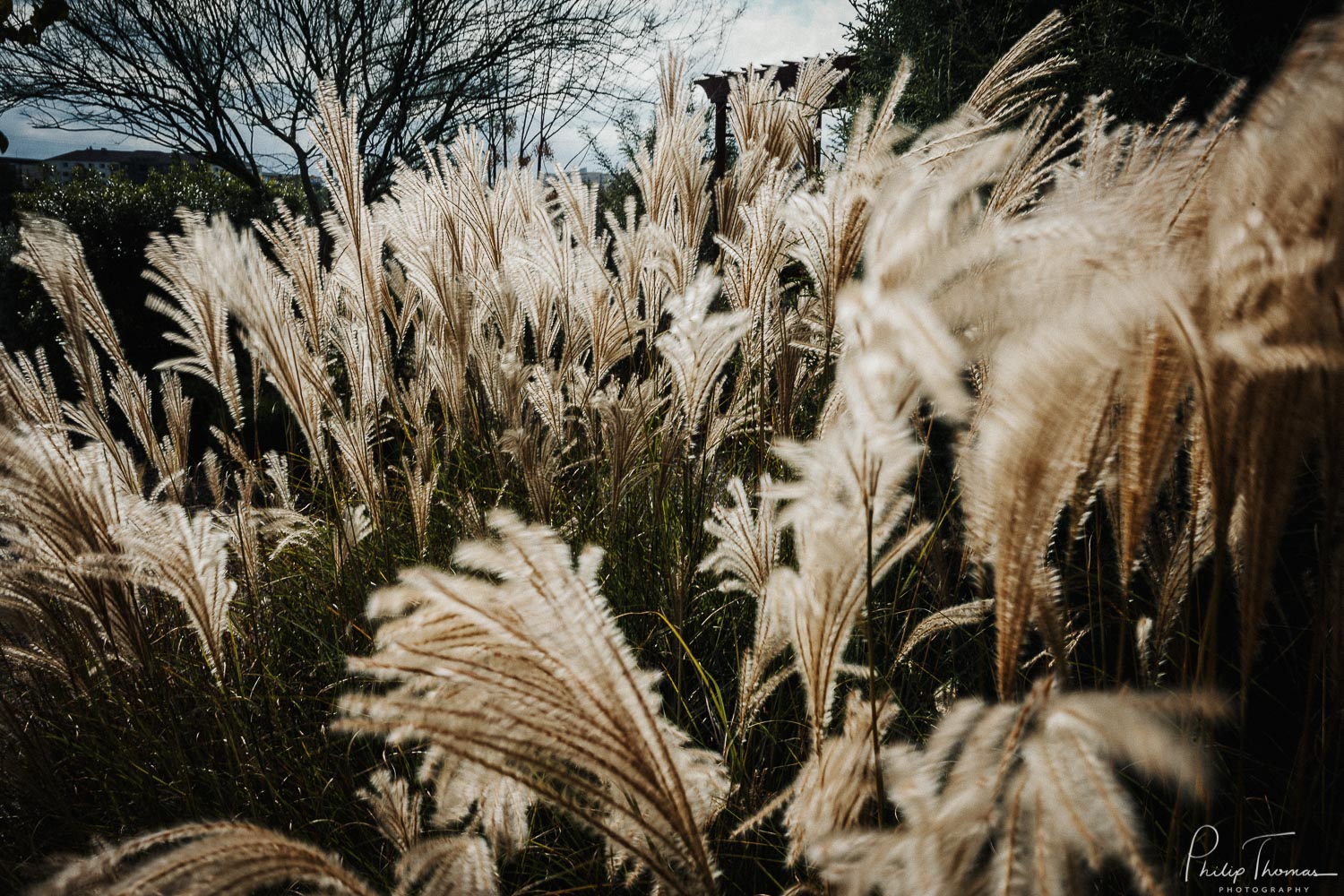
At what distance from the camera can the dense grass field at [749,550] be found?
2.07 feet

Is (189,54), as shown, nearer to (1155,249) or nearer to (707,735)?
(707,735)

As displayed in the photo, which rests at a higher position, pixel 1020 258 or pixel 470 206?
pixel 470 206

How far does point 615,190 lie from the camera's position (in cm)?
1105

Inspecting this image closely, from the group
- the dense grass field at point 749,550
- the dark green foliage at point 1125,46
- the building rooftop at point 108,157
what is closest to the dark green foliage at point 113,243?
the dense grass field at point 749,550

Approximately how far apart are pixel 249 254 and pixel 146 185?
10.2m

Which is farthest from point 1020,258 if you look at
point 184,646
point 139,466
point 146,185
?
point 146,185

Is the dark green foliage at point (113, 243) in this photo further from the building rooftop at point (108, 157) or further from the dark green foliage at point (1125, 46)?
the building rooftop at point (108, 157)

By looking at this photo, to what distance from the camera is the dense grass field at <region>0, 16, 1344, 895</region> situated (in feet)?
2.07

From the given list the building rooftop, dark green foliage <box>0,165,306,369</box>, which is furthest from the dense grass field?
the building rooftop

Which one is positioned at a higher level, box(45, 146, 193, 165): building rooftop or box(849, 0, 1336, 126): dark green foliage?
box(45, 146, 193, 165): building rooftop

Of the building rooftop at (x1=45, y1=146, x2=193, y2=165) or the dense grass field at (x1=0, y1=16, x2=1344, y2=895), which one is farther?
the building rooftop at (x1=45, y1=146, x2=193, y2=165)

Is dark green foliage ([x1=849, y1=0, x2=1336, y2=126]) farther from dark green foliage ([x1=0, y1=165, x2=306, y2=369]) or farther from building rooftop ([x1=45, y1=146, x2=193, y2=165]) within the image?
building rooftop ([x1=45, y1=146, x2=193, y2=165])

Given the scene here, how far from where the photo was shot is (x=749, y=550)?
55.6 inches

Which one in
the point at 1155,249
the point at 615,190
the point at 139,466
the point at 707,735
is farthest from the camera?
the point at 615,190
